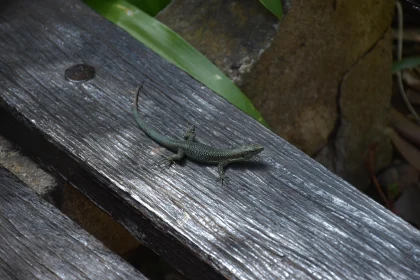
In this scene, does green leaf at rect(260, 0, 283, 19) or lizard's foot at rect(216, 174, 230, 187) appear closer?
lizard's foot at rect(216, 174, 230, 187)

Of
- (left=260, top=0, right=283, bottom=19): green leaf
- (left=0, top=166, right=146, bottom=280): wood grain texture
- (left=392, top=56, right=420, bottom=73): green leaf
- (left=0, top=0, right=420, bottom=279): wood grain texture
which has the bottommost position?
(left=0, top=166, right=146, bottom=280): wood grain texture

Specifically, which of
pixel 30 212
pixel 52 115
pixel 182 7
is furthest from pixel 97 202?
pixel 182 7

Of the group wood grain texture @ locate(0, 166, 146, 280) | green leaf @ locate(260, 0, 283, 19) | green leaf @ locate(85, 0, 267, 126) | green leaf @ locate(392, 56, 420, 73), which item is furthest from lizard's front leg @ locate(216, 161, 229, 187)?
green leaf @ locate(392, 56, 420, 73)

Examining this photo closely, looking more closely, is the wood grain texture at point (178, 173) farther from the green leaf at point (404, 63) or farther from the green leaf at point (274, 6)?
the green leaf at point (404, 63)

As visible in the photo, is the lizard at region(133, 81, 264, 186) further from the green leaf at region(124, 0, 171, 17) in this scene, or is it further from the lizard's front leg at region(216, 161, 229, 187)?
the green leaf at region(124, 0, 171, 17)

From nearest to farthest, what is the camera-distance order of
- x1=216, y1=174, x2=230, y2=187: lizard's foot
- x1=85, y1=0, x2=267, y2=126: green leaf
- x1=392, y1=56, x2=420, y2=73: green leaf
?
1. x1=216, y1=174, x2=230, y2=187: lizard's foot
2. x1=85, y1=0, x2=267, y2=126: green leaf
3. x1=392, y1=56, x2=420, y2=73: green leaf

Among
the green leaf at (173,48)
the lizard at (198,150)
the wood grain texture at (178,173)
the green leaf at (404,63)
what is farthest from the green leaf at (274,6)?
the green leaf at (404,63)

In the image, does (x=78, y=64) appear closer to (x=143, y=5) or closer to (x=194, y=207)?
(x=194, y=207)
